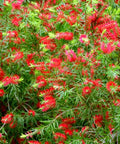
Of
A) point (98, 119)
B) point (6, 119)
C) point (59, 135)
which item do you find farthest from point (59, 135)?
point (6, 119)

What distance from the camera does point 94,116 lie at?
5.61 ft

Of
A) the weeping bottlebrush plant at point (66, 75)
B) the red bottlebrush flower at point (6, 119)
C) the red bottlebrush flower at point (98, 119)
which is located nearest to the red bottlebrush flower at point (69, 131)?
the weeping bottlebrush plant at point (66, 75)

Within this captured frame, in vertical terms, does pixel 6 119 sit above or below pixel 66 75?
below

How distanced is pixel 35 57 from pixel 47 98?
19.8 inches

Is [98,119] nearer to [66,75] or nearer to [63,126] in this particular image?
[63,126]

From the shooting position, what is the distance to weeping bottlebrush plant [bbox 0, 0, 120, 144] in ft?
5.12

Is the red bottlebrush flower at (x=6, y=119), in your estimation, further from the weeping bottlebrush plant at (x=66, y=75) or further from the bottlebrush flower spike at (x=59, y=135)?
the bottlebrush flower spike at (x=59, y=135)

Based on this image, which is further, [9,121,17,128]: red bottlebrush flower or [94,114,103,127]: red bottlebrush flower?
[9,121,17,128]: red bottlebrush flower

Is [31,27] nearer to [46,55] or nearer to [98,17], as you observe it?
[46,55]

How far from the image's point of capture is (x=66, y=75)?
5.22ft

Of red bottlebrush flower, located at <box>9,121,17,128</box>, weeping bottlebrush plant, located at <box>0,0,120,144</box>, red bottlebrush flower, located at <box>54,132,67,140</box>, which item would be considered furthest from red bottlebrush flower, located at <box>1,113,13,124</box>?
red bottlebrush flower, located at <box>54,132,67,140</box>

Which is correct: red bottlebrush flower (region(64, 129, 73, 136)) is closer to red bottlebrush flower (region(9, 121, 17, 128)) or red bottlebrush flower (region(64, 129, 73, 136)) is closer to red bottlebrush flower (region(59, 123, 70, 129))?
red bottlebrush flower (region(59, 123, 70, 129))

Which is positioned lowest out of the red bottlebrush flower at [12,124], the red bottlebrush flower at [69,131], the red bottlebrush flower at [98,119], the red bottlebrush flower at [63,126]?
the red bottlebrush flower at [12,124]

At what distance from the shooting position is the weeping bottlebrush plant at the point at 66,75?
156 centimetres
